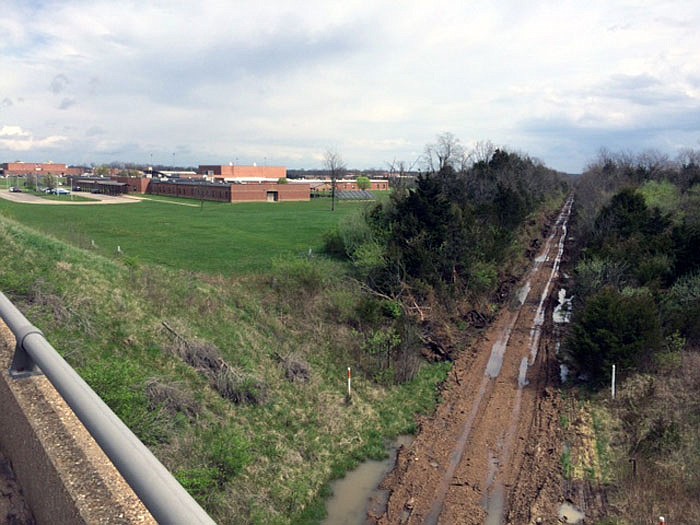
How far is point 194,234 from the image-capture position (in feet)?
133

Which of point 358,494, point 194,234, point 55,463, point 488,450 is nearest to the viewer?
point 55,463

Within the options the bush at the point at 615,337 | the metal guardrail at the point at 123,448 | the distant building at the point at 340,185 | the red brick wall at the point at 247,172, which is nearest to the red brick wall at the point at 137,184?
the distant building at the point at 340,185

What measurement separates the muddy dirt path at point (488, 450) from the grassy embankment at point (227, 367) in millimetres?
1341

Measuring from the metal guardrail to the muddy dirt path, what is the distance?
31.1 feet

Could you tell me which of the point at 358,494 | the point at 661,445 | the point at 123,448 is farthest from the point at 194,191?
the point at 123,448

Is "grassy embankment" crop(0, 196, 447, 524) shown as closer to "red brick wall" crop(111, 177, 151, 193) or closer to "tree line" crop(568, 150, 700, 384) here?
"tree line" crop(568, 150, 700, 384)

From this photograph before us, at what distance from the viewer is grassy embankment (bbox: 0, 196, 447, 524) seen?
459 inches

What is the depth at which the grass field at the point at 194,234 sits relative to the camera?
28953 millimetres

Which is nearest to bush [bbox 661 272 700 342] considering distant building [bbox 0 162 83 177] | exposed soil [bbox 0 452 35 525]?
exposed soil [bbox 0 452 35 525]

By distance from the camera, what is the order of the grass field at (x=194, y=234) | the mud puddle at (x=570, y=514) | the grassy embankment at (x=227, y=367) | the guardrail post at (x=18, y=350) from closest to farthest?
1. the guardrail post at (x=18, y=350)
2. the mud puddle at (x=570, y=514)
3. the grassy embankment at (x=227, y=367)
4. the grass field at (x=194, y=234)

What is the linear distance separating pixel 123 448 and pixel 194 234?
3952cm

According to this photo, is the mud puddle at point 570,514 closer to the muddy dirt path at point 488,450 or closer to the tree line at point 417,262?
the muddy dirt path at point 488,450

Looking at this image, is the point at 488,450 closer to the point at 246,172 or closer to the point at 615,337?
the point at 615,337

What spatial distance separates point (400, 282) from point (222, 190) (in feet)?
210
